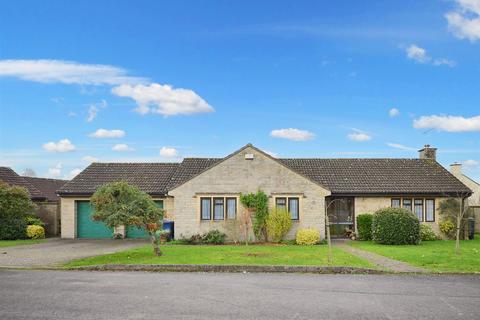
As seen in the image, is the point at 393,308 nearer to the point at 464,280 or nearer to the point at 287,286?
the point at 287,286

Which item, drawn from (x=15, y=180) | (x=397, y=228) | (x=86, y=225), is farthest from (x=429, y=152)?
(x=15, y=180)

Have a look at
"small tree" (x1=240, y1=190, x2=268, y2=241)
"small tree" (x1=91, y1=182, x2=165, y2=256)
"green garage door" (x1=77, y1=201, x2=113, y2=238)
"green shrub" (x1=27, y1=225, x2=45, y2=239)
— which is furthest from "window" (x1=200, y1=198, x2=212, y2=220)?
"green shrub" (x1=27, y1=225, x2=45, y2=239)

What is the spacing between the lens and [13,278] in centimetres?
1465

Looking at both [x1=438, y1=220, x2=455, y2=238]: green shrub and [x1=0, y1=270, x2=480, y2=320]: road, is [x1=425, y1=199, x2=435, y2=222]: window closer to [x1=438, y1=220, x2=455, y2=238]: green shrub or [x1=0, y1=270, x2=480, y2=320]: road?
[x1=438, y1=220, x2=455, y2=238]: green shrub

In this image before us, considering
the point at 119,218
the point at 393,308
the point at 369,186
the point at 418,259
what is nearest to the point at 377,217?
the point at 369,186

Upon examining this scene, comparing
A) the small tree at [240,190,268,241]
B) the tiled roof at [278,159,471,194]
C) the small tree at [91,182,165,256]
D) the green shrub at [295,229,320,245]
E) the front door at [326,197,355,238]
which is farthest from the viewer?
the front door at [326,197,355,238]

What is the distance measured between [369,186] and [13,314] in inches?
893

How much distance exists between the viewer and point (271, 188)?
27109 mm

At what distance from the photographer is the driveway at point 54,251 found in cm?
1842

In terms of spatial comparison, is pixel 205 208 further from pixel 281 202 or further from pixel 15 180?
pixel 15 180

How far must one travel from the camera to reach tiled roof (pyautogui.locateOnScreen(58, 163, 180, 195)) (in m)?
30.3

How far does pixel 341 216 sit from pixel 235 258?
12779mm

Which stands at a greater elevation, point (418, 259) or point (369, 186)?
point (369, 186)

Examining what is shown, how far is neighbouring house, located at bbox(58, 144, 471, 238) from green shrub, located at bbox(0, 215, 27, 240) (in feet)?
7.33
